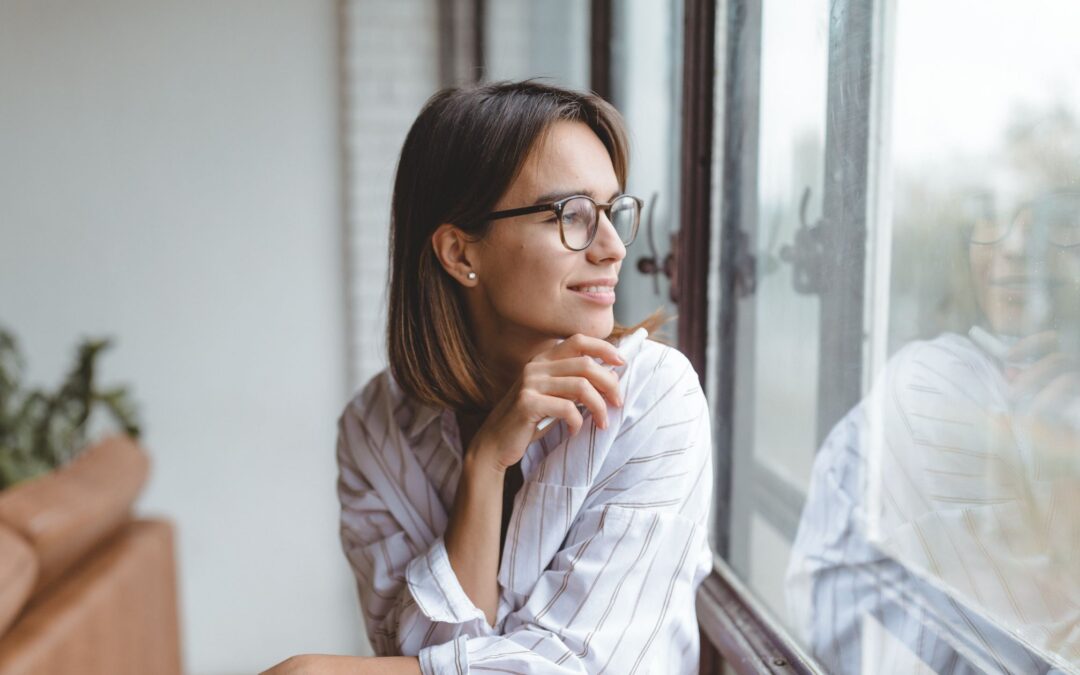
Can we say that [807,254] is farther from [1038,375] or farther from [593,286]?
[1038,375]

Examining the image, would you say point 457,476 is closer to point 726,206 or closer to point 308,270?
point 726,206

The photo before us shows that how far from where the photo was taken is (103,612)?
211cm

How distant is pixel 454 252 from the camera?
1.12 m

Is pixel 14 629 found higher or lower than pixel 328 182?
lower

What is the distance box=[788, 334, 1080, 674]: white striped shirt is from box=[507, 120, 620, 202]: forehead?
1.30 feet

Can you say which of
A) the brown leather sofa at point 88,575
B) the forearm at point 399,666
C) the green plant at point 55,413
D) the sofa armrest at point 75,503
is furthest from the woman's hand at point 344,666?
the green plant at point 55,413

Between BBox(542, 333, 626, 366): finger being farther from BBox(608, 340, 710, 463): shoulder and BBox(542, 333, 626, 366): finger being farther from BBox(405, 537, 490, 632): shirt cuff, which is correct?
BBox(405, 537, 490, 632): shirt cuff

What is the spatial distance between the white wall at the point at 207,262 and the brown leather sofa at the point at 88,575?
2.37 ft

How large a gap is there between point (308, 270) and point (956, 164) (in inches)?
115

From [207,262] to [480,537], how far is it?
9.09 feet

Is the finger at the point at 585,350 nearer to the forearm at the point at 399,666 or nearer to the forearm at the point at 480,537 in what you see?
the forearm at the point at 480,537

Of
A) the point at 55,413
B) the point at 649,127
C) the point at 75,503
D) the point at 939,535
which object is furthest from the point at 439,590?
the point at 55,413

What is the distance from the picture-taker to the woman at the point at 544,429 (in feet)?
3.14

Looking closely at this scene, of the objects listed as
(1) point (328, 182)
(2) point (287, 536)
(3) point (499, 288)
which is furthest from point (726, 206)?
(2) point (287, 536)
